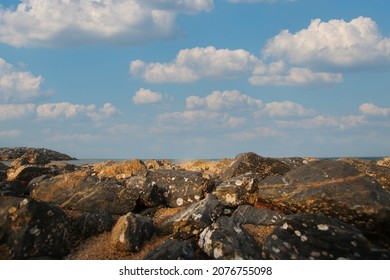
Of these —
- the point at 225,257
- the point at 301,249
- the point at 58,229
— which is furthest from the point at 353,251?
the point at 58,229

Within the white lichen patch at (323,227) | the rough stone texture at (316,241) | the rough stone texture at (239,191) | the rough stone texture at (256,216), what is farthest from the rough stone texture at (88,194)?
the white lichen patch at (323,227)

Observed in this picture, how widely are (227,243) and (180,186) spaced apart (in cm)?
459

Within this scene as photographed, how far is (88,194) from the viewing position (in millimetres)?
12078

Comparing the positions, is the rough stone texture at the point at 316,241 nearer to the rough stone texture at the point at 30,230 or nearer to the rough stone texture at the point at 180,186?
the rough stone texture at the point at 180,186

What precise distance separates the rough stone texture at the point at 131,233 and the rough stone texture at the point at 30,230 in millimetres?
1363

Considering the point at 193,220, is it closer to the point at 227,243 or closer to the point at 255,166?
the point at 227,243

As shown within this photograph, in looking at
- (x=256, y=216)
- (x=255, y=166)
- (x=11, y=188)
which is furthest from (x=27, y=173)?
(x=256, y=216)

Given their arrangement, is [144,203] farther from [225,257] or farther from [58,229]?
[225,257]

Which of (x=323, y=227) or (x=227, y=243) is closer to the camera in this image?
(x=323, y=227)

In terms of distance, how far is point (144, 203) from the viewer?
1203cm

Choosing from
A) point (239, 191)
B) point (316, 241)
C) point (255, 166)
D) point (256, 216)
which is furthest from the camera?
point (255, 166)

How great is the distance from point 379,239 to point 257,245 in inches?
118

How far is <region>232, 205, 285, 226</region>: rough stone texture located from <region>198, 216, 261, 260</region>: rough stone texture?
34.4 inches

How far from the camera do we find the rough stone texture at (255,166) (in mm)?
13516
